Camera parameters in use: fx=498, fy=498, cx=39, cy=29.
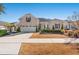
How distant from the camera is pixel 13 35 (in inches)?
368

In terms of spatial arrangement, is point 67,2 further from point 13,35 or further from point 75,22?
point 13,35

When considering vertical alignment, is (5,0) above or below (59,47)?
above

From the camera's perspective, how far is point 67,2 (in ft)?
30.2

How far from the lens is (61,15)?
9.34m

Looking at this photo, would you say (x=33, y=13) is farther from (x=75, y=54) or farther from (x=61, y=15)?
(x=75, y=54)

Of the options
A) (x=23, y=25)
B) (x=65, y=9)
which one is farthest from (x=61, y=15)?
(x=23, y=25)

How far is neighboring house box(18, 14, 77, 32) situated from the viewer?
30.6 ft

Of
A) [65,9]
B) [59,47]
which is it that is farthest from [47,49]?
[65,9]

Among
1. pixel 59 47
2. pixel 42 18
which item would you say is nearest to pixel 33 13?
pixel 42 18

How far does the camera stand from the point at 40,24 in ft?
30.8

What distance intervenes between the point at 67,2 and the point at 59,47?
851 mm

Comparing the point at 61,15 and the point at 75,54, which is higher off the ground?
the point at 61,15

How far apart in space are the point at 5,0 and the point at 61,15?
3.57ft

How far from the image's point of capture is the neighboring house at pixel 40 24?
9.31 m
